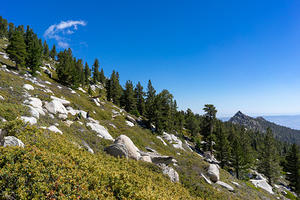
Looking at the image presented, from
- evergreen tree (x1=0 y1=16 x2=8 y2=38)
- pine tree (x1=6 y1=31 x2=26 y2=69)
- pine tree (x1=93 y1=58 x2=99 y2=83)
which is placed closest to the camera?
pine tree (x1=6 y1=31 x2=26 y2=69)

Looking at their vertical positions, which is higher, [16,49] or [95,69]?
[95,69]

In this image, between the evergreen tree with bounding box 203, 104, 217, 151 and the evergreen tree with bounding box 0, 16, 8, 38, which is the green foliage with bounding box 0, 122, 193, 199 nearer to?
the evergreen tree with bounding box 203, 104, 217, 151

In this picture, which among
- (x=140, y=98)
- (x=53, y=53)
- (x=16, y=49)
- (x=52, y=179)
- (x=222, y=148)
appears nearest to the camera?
(x=52, y=179)

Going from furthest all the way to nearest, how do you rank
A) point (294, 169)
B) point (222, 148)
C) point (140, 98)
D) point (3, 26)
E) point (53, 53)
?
point (53, 53), point (3, 26), point (140, 98), point (294, 169), point (222, 148)

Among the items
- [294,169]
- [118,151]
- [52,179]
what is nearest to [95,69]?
[118,151]

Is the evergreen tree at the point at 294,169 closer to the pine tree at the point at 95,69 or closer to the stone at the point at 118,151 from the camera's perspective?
the stone at the point at 118,151

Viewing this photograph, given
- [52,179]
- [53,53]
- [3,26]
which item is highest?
[3,26]

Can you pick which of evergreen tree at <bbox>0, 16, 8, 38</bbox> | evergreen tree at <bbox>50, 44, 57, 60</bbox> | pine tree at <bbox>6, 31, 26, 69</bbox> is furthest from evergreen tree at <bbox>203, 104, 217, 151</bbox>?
evergreen tree at <bbox>0, 16, 8, 38</bbox>

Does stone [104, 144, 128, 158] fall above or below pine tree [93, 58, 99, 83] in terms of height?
below

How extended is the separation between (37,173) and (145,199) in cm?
441

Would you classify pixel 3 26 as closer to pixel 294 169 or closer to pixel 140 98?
pixel 140 98

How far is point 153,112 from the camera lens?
134ft

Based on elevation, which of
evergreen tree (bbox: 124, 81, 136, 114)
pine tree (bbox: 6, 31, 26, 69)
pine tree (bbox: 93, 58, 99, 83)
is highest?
pine tree (bbox: 93, 58, 99, 83)

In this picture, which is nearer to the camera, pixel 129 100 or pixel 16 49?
pixel 16 49
